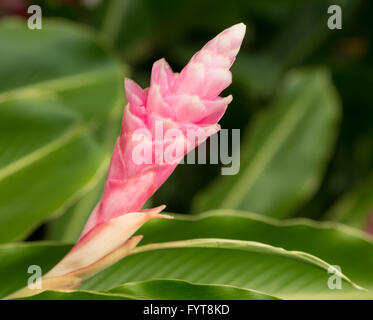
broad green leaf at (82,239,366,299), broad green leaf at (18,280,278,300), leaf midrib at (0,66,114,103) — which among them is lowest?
broad green leaf at (18,280,278,300)

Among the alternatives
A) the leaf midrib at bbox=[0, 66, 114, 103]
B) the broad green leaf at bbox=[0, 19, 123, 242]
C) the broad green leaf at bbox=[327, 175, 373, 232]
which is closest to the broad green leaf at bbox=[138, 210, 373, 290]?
the broad green leaf at bbox=[0, 19, 123, 242]

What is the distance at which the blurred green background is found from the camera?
67cm

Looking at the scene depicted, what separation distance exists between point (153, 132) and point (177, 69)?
1.09 meters

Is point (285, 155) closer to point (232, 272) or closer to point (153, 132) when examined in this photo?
point (232, 272)

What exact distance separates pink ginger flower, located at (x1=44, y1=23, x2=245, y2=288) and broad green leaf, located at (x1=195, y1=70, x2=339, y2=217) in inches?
21.9

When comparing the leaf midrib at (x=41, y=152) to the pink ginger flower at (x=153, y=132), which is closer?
the pink ginger flower at (x=153, y=132)

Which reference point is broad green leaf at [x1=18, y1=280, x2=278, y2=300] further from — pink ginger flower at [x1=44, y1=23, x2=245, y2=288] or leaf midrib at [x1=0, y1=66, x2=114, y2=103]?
leaf midrib at [x1=0, y1=66, x2=114, y2=103]

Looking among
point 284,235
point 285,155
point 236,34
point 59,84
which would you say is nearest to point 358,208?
point 285,155

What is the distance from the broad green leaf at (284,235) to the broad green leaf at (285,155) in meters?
0.32

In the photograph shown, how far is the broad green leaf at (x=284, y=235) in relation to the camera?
581 mm

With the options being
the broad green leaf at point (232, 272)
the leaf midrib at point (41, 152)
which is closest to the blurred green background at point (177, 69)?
the leaf midrib at point (41, 152)

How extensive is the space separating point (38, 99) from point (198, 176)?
2.23 feet

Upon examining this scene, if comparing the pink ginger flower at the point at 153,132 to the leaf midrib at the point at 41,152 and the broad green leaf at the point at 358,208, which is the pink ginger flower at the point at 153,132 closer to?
the leaf midrib at the point at 41,152
